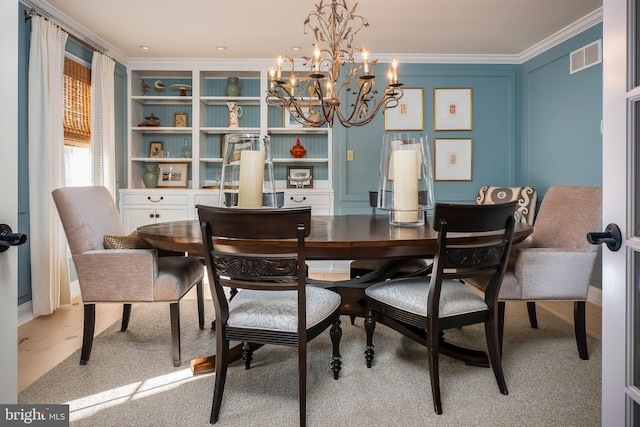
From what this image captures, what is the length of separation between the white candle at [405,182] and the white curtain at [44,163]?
8.72 feet

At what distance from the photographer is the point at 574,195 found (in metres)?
2.37

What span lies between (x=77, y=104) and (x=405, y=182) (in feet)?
10.7

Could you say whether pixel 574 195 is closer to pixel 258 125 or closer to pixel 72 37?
pixel 258 125

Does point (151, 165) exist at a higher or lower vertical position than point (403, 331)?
higher

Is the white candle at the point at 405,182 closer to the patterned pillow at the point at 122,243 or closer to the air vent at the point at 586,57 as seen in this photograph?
the patterned pillow at the point at 122,243

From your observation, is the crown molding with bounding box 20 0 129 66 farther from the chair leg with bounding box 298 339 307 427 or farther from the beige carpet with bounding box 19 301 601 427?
the chair leg with bounding box 298 339 307 427

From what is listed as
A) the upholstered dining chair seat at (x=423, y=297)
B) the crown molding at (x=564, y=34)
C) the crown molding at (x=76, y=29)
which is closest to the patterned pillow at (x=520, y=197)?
the crown molding at (x=564, y=34)

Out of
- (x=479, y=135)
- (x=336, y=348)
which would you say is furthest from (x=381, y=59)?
(x=336, y=348)

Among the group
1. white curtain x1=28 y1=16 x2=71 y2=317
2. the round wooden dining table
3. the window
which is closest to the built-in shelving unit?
the window

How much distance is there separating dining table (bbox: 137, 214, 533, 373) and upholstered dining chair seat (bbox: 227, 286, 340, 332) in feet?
0.64

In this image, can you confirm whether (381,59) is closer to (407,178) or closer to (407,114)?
(407,114)

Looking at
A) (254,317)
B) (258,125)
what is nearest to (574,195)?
(254,317)

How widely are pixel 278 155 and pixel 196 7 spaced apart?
6.30ft

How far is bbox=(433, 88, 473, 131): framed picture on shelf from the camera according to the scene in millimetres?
4570
